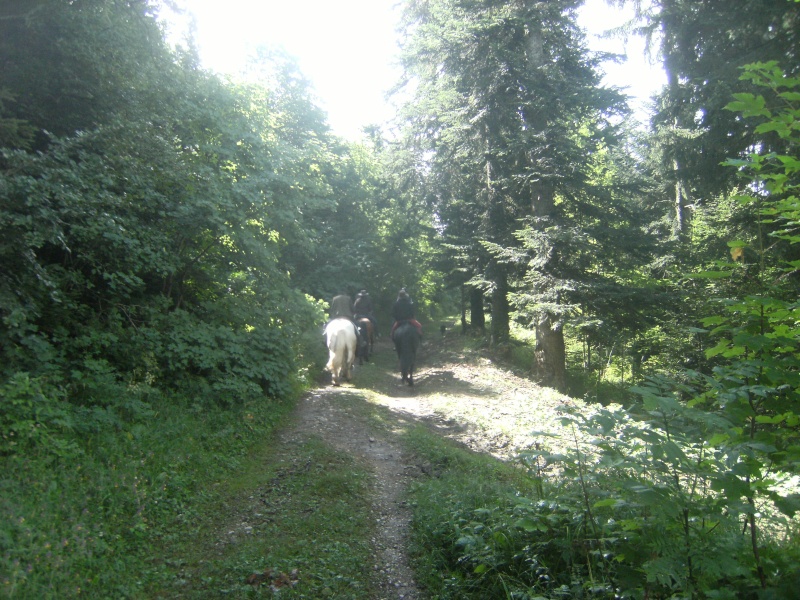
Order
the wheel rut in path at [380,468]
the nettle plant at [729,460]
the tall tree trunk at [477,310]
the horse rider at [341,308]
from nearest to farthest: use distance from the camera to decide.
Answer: the nettle plant at [729,460] < the wheel rut in path at [380,468] < the horse rider at [341,308] < the tall tree trunk at [477,310]

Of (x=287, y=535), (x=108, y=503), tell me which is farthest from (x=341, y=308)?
(x=108, y=503)

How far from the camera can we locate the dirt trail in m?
6.13

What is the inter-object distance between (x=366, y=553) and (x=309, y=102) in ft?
94.2

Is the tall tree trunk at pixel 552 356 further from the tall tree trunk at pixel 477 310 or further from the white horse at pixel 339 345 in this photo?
the tall tree trunk at pixel 477 310

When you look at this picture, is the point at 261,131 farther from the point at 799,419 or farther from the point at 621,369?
the point at 621,369

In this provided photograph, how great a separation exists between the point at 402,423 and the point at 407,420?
0.44 m

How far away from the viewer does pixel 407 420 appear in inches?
453

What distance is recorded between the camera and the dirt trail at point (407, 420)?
6132mm

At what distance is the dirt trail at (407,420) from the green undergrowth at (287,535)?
258 millimetres

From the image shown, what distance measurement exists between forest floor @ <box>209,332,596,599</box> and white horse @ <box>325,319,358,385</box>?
56 centimetres

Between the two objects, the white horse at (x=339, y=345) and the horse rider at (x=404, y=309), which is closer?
the white horse at (x=339, y=345)

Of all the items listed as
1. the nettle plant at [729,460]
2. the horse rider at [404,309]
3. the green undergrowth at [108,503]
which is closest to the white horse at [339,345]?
the horse rider at [404,309]

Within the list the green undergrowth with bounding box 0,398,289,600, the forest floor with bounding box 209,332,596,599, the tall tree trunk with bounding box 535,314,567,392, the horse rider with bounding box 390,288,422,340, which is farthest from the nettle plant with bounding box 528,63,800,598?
the horse rider with bounding box 390,288,422,340

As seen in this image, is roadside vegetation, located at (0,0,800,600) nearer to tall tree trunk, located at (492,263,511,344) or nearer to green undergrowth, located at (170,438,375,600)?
green undergrowth, located at (170,438,375,600)
